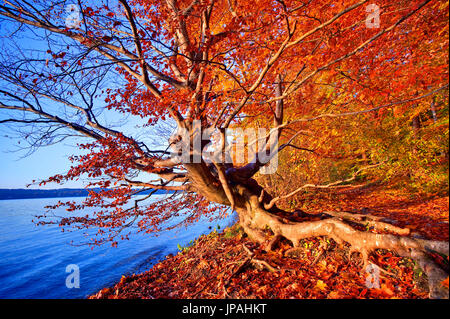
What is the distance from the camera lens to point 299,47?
235 inches

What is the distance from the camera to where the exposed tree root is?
5.68 ft

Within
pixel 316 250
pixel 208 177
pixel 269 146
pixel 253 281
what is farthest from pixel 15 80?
pixel 316 250

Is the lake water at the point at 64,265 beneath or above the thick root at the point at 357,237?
beneath

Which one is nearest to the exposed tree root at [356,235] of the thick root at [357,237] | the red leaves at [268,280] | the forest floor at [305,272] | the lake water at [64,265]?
the thick root at [357,237]

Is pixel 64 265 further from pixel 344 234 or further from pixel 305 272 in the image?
pixel 344 234

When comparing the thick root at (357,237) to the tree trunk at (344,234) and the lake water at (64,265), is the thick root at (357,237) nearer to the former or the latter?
the tree trunk at (344,234)

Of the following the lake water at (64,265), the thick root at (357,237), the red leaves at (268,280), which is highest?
the thick root at (357,237)

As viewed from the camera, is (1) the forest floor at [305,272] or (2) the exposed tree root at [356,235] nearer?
(2) the exposed tree root at [356,235]

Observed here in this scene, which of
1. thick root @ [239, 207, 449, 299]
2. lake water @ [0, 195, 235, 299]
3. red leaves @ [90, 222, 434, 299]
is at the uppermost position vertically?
thick root @ [239, 207, 449, 299]

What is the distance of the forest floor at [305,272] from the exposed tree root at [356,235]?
13 cm

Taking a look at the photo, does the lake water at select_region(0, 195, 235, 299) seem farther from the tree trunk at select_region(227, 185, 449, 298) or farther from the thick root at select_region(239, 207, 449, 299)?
the thick root at select_region(239, 207, 449, 299)

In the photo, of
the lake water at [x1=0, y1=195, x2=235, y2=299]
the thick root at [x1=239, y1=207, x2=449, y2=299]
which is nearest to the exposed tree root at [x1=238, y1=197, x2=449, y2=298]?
the thick root at [x1=239, y1=207, x2=449, y2=299]

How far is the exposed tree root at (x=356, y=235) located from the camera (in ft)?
5.68

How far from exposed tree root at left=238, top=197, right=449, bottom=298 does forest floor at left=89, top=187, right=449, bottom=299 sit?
0.13 meters
